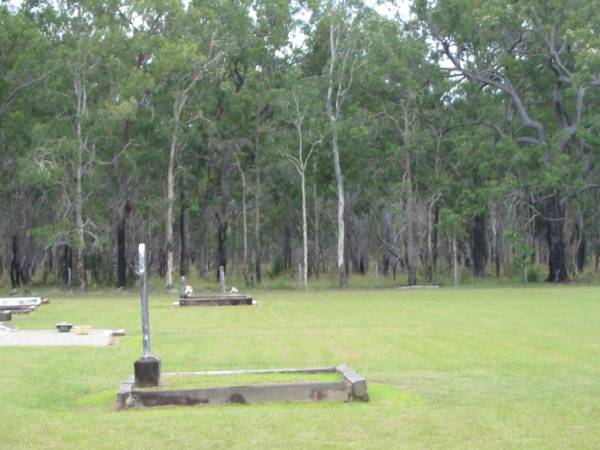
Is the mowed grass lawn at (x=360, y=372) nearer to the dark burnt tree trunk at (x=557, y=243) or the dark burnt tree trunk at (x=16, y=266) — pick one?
the dark burnt tree trunk at (x=557, y=243)

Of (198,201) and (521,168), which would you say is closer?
(521,168)

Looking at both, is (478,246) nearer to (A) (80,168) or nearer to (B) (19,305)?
(A) (80,168)

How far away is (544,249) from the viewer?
70.4 m

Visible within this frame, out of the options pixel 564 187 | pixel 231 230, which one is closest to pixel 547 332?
pixel 564 187

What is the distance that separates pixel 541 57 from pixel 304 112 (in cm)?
1210

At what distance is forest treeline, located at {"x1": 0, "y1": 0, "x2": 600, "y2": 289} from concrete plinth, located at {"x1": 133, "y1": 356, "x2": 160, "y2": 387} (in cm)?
3269

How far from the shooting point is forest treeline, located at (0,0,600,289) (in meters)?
45.2

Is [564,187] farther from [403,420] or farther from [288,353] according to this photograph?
[403,420]

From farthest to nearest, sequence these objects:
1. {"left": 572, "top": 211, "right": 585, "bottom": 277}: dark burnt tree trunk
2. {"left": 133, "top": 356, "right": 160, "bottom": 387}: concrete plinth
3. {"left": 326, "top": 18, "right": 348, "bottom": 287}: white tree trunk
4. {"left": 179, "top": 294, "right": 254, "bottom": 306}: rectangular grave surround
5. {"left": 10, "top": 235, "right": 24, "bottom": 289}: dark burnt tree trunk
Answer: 1. {"left": 10, "top": 235, "right": 24, "bottom": 289}: dark burnt tree trunk
2. {"left": 572, "top": 211, "right": 585, "bottom": 277}: dark burnt tree trunk
3. {"left": 326, "top": 18, "right": 348, "bottom": 287}: white tree trunk
4. {"left": 179, "top": 294, "right": 254, "bottom": 306}: rectangular grave surround
5. {"left": 133, "top": 356, "right": 160, "bottom": 387}: concrete plinth

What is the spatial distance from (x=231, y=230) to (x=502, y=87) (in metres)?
34.0

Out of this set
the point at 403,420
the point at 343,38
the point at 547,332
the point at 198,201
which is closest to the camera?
the point at 403,420

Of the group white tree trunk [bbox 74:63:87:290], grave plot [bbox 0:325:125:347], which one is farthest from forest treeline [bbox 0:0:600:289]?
grave plot [bbox 0:325:125:347]

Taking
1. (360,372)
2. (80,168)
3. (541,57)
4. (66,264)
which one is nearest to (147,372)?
(360,372)

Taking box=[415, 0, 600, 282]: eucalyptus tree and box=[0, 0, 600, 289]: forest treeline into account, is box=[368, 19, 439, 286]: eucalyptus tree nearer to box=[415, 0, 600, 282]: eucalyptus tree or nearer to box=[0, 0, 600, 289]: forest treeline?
box=[0, 0, 600, 289]: forest treeline
